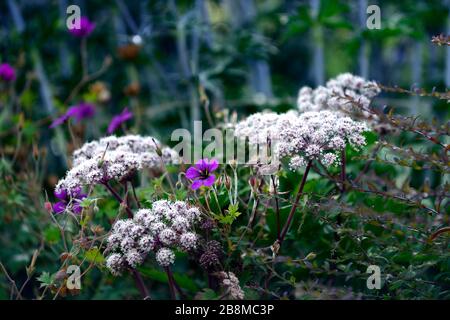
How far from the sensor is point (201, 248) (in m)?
1.74

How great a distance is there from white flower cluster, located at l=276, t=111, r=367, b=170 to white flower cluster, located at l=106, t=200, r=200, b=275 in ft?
1.10

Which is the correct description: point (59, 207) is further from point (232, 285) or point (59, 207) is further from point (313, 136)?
point (313, 136)

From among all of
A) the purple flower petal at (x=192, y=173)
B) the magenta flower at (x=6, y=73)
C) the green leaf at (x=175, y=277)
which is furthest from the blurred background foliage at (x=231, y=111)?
the magenta flower at (x=6, y=73)

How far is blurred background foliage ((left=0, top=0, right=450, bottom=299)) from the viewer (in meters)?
1.68

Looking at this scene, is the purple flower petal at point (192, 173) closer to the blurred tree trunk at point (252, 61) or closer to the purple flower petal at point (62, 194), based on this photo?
the purple flower petal at point (62, 194)

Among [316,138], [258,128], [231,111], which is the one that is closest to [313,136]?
[316,138]

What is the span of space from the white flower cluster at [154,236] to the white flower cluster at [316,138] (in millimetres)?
335

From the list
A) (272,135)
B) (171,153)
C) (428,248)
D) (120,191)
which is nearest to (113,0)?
(120,191)

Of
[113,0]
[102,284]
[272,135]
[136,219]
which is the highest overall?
[113,0]

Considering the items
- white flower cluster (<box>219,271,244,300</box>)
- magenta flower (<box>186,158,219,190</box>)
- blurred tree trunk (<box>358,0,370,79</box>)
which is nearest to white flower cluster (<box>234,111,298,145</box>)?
magenta flower (<box>186,158,219,190</box>)

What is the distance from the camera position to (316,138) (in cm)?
167

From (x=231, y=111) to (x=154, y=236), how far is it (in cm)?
235
